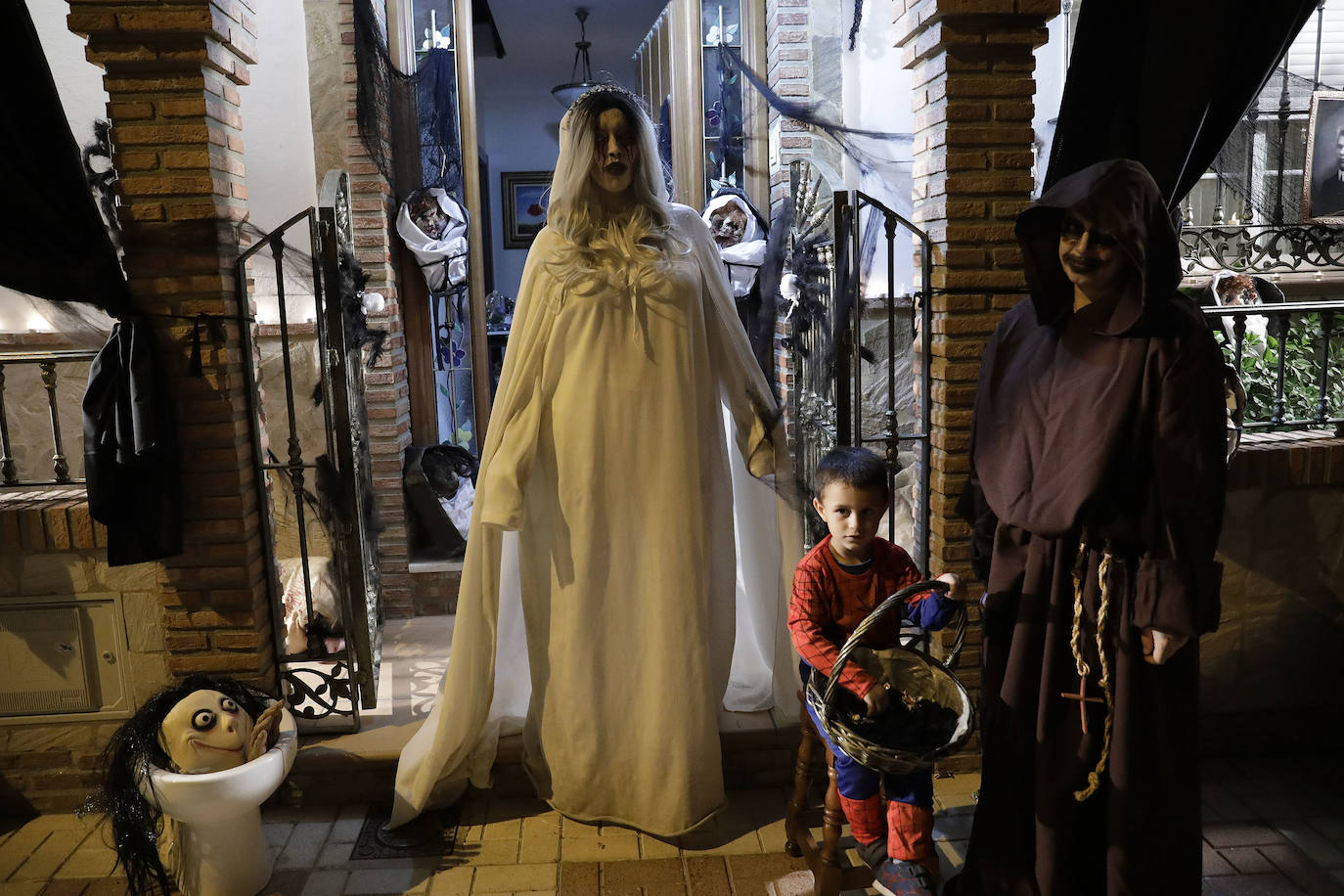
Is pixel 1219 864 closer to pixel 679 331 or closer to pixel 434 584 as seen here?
pixel 679 331

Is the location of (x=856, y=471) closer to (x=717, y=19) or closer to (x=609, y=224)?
(x=609, y=224)

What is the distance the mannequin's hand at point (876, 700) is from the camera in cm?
220

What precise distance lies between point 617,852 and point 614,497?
3.44 ft

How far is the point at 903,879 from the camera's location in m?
2.38

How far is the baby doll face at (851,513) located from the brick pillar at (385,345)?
119 inches

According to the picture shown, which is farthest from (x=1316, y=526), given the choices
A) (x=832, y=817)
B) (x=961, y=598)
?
(x=832, y=817)

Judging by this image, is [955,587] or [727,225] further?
[727,225]

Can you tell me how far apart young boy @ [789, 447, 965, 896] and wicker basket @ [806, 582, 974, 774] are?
3.3 inches

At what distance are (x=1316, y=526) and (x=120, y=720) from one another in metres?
4.03

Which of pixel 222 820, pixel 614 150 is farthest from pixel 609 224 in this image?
pixel 222 820

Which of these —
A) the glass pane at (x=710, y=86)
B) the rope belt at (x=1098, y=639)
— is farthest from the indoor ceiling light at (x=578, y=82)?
the rope belt at (x=1098, y=639)

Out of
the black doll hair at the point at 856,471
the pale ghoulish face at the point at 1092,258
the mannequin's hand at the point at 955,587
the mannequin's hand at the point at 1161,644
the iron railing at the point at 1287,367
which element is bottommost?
the mannequin's hand at the point at 1161,644

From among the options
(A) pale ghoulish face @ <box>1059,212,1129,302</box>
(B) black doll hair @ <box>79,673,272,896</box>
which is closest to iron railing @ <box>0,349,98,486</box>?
(B) black doll hair @ <box>79,673,272,896</box>

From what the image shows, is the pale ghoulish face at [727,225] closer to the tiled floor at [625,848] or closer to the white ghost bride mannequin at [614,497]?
the white ghost bride mannequin at [614,497]
